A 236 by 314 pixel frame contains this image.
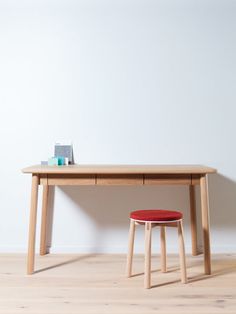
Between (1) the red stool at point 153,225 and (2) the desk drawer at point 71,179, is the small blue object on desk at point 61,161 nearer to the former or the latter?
(2) the desk drawer at point 71,179

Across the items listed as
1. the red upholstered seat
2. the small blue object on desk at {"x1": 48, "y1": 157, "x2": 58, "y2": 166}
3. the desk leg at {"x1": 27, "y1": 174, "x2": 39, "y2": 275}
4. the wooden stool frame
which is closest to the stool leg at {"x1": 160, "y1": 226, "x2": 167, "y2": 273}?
the wooden stool frame

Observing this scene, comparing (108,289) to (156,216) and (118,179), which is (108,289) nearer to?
(156,216)

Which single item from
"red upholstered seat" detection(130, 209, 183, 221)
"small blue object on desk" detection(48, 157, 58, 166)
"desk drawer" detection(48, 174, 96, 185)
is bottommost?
"red upholstered seat" detection(130, 209, 183, 221)

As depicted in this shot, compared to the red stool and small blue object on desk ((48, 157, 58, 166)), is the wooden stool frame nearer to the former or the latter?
the red stool

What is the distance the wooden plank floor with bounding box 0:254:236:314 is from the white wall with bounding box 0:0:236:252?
306mm

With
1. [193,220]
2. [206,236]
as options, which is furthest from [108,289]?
[193,220]

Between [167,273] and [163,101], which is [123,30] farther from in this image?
[167,273]

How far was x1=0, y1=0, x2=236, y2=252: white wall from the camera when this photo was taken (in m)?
2.13

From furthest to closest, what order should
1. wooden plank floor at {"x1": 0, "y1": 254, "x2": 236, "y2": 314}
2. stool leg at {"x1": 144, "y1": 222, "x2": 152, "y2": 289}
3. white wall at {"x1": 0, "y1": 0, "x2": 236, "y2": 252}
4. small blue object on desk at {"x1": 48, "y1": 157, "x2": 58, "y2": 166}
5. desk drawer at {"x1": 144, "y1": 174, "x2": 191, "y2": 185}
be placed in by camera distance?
→ white wall at {"x1": 0, "y1": 0, "x2": 236, "y2": 252} < small blue object on desk at {"x1": 48, "y1": 157, "x2": 58, "y2": 166} < desk drawer at {"x1": 144, "y1": 174, "x2": 191, "y2": 185} < stool leg at {"x1": 144, "y1": 222, "x2": 152, "y2": 289} < wooden plank floor at {"x1": 0, "y1": 254, "x2": 236, "y2": 314}

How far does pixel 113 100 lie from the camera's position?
7.11 ft

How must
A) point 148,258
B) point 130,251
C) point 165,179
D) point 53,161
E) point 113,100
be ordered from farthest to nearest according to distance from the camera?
1. point 113,100
2. point 53,161
3. point 165,179
4. point 130,251
5. point 148,258

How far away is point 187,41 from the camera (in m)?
2.17

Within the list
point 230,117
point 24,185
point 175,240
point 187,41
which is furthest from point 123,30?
point 175,240

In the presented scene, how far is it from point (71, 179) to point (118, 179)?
310mm
